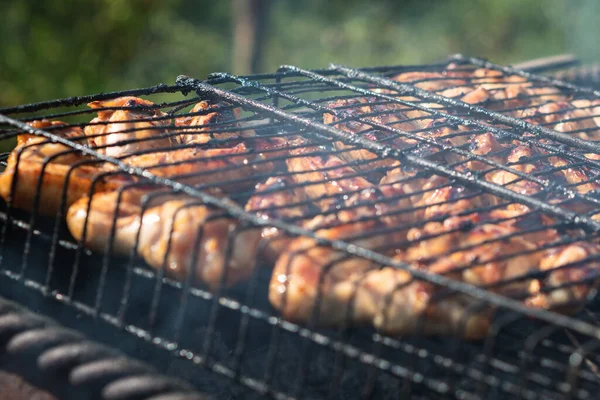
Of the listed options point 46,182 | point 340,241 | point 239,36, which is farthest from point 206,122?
point 239,36

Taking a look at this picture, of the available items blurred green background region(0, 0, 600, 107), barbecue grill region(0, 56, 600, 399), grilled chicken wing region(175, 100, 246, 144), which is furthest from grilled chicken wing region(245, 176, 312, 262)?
blurred green background region(0, 0, 600, 107)

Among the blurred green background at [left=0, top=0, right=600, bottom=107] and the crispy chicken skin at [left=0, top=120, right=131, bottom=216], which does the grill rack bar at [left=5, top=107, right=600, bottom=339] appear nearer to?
the crispy chicken skin at [left=0, top=120, right=131, bottom=216]

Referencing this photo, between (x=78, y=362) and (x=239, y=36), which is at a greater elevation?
(x=239, y=36)

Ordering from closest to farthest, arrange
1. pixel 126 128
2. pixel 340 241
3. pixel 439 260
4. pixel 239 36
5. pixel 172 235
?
pixel 340 241, pixel 439 260, pixel 172 235, pixel 126 128, pixel 239 36

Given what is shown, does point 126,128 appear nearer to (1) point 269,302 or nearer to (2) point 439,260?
(1) point 269,302

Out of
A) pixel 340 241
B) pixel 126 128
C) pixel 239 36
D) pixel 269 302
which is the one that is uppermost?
pixel 239 36

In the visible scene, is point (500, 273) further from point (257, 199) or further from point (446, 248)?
point (257, 199)

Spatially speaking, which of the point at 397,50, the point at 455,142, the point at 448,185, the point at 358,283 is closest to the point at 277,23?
the point at 397,50
